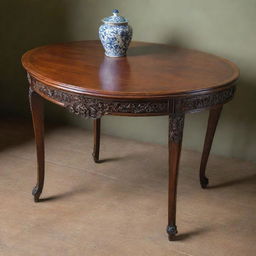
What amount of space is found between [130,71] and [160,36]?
0.97 m

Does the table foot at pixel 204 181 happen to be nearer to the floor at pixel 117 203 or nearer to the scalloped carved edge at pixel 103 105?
the floor at pixel 117 203

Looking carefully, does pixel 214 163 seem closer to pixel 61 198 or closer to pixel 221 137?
pixel 221 137

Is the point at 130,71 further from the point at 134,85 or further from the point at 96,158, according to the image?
the point at 96,158

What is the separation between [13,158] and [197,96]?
1.50m

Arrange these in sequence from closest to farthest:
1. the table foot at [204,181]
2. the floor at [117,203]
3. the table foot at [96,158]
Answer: the floor at [117,203], the table foot at [204,181], the table foot at [96,158]

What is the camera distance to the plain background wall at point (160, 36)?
2.65 metres

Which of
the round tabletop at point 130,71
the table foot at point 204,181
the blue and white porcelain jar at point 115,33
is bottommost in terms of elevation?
the table foot at point 204,181

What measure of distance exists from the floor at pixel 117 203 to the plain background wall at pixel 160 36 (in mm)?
134

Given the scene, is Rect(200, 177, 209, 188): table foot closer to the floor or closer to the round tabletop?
the floor

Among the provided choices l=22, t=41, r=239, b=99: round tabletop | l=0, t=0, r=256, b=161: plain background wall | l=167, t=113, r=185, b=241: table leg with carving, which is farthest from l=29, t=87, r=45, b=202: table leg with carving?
l=0, t=0, r=256, b=161: plain background wall

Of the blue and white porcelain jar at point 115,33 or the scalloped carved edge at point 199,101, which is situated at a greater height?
the blue and white porcelain jar at point 115,33

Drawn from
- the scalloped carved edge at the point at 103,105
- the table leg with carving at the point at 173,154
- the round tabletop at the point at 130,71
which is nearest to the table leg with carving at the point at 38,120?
the round tabletop at the point at 130,71

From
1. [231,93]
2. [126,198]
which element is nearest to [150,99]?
[231,93]

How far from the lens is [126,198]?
2.37 m
